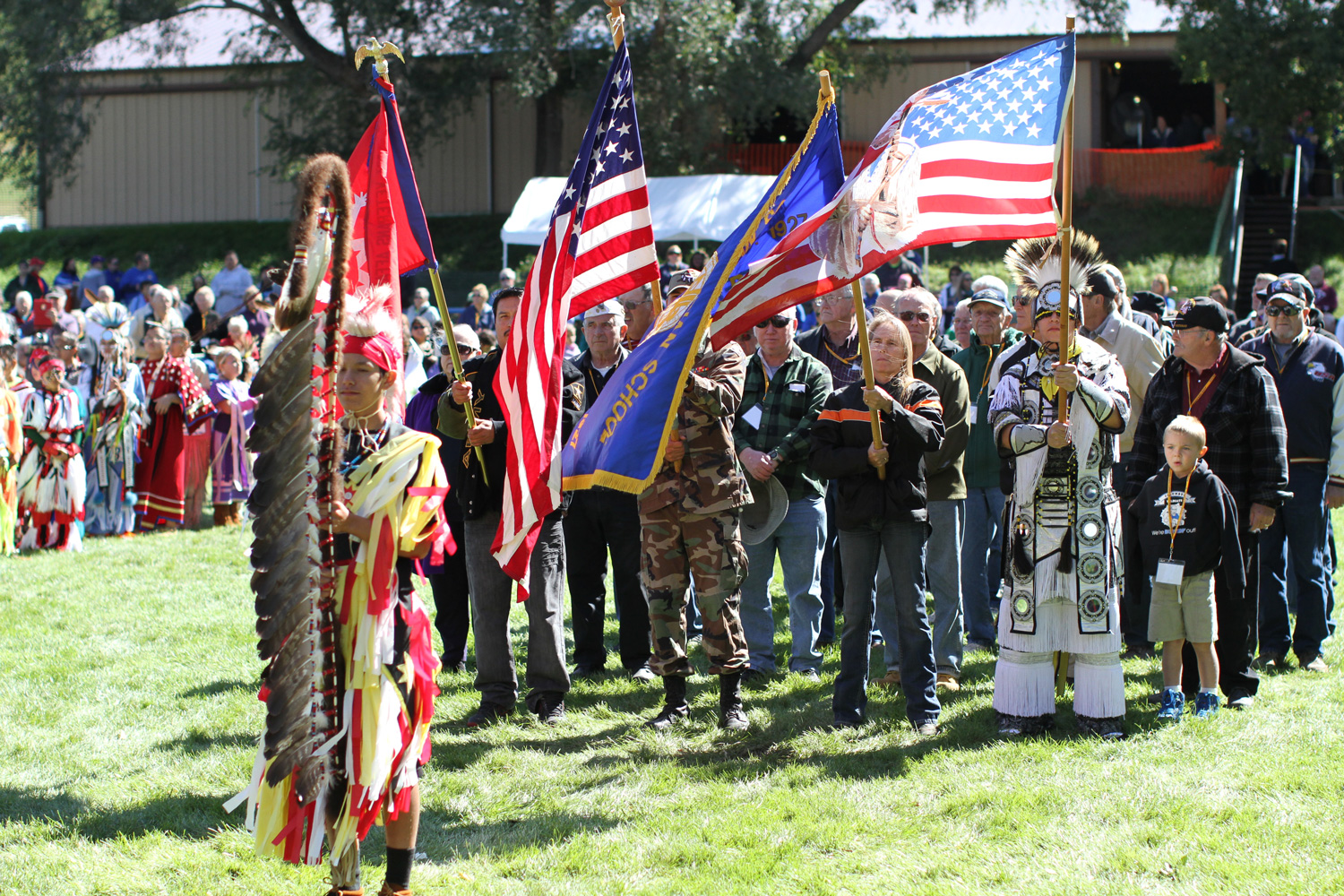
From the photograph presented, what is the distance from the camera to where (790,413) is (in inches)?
279

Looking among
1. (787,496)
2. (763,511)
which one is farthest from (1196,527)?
(763,511)

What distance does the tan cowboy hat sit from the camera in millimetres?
7004

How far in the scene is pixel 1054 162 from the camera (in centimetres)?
520

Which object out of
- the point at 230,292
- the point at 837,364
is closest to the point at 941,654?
the point at 837,364

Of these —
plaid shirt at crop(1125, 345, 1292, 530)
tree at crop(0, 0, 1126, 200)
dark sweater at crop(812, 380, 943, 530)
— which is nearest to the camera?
dark sweater at crop(812, 380, 943, 530)

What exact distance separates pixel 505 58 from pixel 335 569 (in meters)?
22.0

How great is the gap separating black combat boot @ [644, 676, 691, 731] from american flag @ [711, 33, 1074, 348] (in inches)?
77.8

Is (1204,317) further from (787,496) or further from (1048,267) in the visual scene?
(787,496)

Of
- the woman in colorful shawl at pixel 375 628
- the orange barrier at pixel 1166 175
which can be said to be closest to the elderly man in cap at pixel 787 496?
the woman in colorful shawl at pixel 375 628

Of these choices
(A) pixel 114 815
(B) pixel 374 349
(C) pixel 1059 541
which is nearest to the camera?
(B) pixel 374 349

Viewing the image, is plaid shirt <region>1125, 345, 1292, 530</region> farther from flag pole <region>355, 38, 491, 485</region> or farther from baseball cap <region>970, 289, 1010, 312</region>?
flag pole <region>355, 38, 491, 485</region>

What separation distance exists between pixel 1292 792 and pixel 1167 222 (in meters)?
22.6

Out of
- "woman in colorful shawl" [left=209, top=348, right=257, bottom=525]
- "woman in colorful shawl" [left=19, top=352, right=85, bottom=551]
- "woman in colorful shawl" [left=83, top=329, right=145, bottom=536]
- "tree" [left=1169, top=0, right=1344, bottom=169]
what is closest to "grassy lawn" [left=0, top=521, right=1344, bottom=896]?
"woman in colorful shawl" [left=19, top=352, right=85, bottom=551]

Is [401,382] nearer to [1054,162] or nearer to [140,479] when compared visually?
[1054,162]
